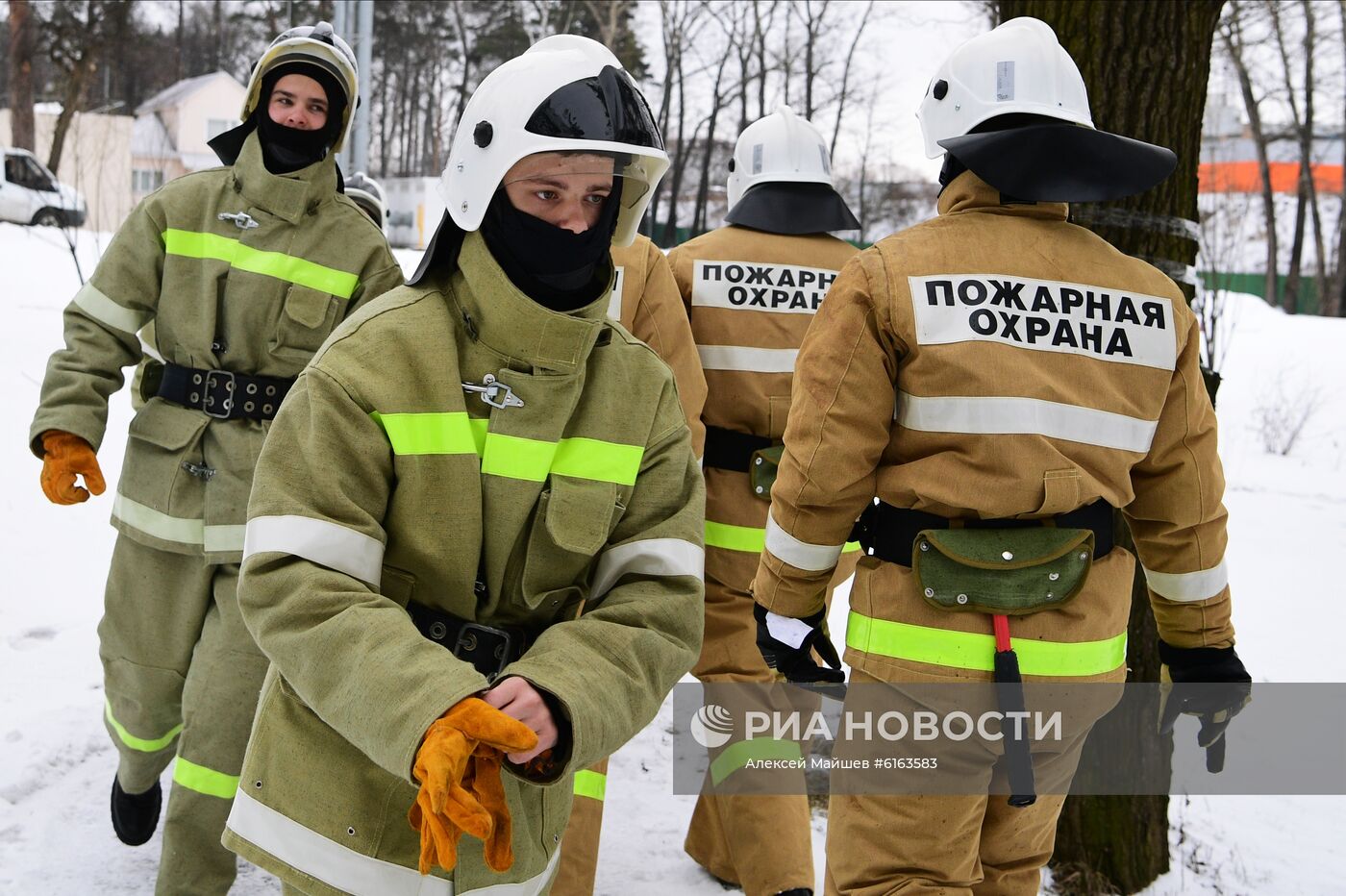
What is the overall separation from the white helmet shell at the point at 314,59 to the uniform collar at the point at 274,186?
18 centimetres

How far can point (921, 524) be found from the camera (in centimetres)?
258

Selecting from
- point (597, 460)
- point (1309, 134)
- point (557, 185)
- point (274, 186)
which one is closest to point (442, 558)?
point (597, 460)

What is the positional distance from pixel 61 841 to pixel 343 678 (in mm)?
2555

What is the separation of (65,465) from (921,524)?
2490mm

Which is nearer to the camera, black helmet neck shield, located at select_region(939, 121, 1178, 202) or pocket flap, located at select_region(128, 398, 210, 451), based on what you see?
black helmet neck shield, located at select_region(939, 121, 1178, 202)

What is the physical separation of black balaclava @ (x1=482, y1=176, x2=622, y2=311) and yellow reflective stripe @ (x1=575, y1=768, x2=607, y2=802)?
1.51m

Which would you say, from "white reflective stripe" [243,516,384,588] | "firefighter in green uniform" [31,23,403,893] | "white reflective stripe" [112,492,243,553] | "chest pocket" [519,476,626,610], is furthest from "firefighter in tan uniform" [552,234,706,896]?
"white reflective stripe" [243,516,384,588]

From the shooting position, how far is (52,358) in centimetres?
351

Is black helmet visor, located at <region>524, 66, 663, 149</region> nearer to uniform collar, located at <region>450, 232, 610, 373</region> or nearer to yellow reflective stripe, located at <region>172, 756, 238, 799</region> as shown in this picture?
uniform collar, located at <region>450, 232, 610, 373</region>

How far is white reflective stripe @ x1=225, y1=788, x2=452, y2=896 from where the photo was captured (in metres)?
1.99

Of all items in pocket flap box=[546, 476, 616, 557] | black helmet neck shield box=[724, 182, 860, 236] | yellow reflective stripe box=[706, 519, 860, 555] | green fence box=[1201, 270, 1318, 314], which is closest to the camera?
pocket flap box=[546, 476, 616, 557]

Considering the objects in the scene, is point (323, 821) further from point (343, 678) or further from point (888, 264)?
point (888, 264)

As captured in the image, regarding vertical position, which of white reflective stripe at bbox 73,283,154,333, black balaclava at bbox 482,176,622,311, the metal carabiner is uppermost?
black balaclava at bbox 482,176,622,311

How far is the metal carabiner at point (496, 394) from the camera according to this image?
6.80 ft
